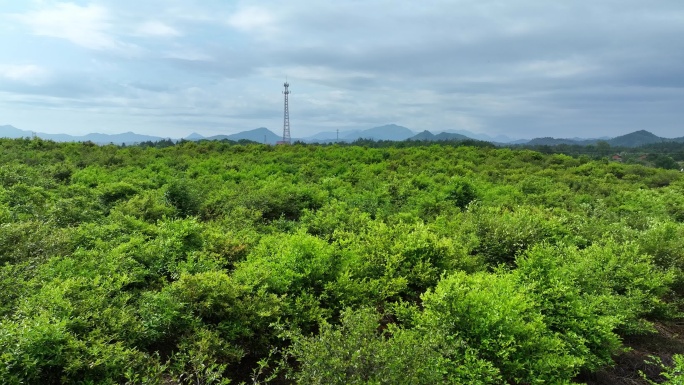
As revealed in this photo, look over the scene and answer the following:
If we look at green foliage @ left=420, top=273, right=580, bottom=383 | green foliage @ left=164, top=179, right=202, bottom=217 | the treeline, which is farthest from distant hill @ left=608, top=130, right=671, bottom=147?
green foliage @ left=420, top=273, right=580, bottom=383

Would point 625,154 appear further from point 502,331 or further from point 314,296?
point 314,296

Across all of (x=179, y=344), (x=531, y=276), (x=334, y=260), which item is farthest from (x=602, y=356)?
(x=179, y=344)

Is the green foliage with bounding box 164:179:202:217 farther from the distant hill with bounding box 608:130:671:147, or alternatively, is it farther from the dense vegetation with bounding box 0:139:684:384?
the distant hill with bounding box 608:130:671:147

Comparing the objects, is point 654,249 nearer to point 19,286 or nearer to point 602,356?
point 602,356

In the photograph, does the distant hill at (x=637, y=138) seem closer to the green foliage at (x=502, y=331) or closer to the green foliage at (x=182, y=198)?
the green foliage at (x=182, y=198)

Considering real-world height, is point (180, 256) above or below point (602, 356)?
above

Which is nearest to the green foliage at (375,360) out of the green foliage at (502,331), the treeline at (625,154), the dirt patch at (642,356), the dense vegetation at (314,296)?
the dense vegetation at (314,296)

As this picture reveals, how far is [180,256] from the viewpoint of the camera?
6211 mm

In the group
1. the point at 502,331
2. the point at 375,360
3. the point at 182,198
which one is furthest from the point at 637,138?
the point at 375,360

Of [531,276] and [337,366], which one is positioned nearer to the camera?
[337,366]

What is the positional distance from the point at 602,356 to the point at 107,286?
623 centimetres

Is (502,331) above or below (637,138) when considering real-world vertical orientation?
below

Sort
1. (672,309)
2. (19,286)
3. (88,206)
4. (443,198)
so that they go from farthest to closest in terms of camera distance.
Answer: (443,198) < (88,206) < (672,309) < (19,286)

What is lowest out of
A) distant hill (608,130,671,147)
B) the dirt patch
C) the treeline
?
the dirt patch
